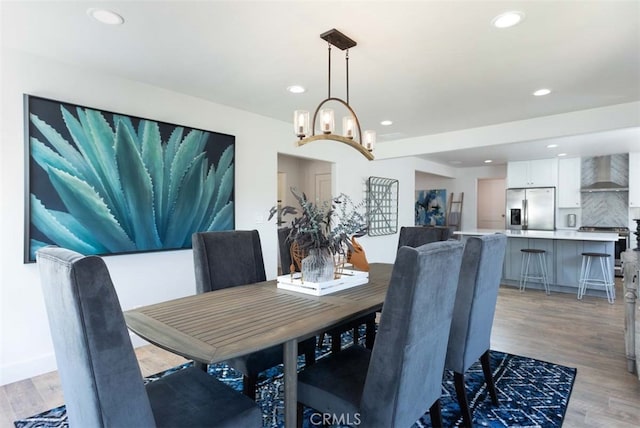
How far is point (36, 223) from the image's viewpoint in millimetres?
2461

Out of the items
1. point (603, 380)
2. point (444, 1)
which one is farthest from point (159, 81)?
point (603, 380)

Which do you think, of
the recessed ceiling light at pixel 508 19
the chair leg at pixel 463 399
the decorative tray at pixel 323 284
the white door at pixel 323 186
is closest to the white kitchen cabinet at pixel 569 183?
the white door at pixel 323 186

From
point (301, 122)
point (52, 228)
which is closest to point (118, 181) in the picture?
point (52, 228)

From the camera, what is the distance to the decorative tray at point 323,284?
1.96 meters

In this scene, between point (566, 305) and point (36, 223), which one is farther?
point (566, 305)

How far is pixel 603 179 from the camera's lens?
22.2 feet

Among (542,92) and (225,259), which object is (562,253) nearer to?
(542,92)

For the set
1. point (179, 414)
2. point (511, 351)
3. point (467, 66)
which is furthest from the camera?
point (511, 351)

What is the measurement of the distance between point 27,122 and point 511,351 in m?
4.26

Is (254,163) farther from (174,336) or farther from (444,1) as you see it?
(174,336)

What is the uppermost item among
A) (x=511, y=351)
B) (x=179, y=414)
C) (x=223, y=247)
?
(x=223, y=247)

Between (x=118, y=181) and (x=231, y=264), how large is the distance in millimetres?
1353

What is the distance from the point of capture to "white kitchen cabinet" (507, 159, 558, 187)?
7.07 metres

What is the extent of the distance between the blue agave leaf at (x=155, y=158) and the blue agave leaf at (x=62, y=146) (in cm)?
48
